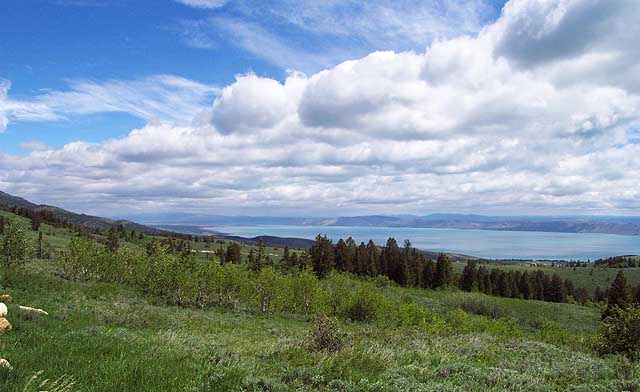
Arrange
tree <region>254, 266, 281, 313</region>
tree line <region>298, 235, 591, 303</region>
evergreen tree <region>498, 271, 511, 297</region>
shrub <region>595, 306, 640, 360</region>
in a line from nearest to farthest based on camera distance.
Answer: shrub <region>595, 306, 640, 360</region> < tree <region>254, 266, 281, 313</region> < tree line <region>298, 235, 591, 303</region> < evergreen tree <region>498, 271, 511, 297</region>

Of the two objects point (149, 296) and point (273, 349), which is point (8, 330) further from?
point (149, 296)

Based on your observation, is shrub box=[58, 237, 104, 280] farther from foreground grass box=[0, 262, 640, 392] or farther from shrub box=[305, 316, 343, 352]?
shrub box=[305, 316, 343, 352]

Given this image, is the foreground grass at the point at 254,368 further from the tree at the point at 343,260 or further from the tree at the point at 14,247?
the tree at the point at 343,260

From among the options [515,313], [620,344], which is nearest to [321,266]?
[515,313]

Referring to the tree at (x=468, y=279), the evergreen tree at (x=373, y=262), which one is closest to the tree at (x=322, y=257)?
the evergreen tree at (x=373, y=262)

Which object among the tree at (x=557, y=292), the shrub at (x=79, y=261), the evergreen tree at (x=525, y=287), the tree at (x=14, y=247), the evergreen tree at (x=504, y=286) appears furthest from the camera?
the tree at (x=557, y=292)

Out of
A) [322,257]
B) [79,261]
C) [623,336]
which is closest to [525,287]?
[322,257]

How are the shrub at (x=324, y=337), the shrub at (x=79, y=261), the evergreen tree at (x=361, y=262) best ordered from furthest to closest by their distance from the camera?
the evergreen tree at (x=361, y=262) < the shrub at (x=79, y=261) < the shrub at (x=324, y=337)

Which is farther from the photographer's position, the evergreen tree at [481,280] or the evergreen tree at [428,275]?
the evergreen tree at [481,280]

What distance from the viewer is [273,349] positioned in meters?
11.8

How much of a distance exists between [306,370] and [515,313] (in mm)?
66411

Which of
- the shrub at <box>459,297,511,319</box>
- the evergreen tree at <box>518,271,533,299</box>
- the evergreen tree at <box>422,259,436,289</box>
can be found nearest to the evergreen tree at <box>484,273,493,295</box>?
the evergreen tree at <box>518,271,533,299</box>

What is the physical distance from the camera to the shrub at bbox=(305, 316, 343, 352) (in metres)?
12.1

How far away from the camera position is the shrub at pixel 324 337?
12.1 m
